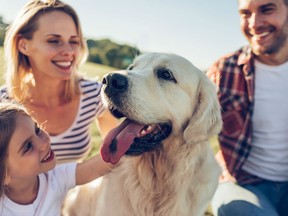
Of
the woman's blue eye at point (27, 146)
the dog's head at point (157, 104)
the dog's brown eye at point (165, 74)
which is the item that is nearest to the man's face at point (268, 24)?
the dog's head at point (157, 104)

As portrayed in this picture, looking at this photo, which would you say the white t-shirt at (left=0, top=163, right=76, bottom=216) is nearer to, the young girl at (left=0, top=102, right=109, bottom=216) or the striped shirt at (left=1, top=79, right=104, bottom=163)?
the young girl at (left=0, top=102, right=109, bottom=216)

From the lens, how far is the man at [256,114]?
3.50 m

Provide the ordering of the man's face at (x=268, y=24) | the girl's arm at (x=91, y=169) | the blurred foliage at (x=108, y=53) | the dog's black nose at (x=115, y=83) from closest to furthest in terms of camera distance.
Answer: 1. the dog's black nose at (x=115, y=83)
2. the girl's arm at (x=91, y=169)
3. the man's face at (x=268, y=24)
4. the blurred foliage at (x=108, y=53)

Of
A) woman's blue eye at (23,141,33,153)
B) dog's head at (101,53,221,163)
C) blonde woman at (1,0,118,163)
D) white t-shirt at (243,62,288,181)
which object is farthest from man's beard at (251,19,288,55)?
woman's blue eye at (23,141,33,153)

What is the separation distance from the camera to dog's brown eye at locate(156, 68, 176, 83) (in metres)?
2.97

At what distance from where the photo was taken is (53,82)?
3975 millimetres

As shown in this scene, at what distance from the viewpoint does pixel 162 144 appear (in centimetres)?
302

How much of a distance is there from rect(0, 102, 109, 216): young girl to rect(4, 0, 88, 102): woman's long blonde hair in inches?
34.9

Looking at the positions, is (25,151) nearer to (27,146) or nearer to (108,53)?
(27,146)

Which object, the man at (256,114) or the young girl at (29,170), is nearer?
the young girl at (29,170)

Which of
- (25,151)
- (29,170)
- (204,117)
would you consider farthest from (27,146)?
(204,117)

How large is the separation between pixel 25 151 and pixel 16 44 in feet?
4.59

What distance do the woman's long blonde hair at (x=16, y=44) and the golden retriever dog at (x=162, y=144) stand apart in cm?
110

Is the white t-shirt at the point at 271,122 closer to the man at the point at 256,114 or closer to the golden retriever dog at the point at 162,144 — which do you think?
the man at the point at 256,114
